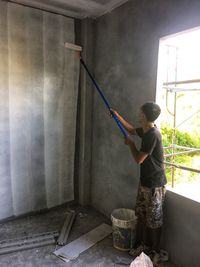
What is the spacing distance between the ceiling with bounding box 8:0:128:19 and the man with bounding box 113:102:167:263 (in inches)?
58.0

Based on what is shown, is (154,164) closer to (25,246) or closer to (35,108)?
(25,246)

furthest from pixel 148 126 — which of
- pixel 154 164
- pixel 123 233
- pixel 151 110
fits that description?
pixel 123 233

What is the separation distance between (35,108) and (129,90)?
4.00 ft

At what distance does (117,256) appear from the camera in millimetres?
2281

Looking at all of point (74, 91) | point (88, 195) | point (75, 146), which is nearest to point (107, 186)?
point (88, 195)

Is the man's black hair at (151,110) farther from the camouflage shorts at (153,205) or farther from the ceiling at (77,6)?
the ceiling at (77,6)

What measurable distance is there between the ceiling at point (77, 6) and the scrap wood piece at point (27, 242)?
2.70 metres

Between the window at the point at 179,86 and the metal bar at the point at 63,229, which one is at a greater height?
the window at the point at 179,86

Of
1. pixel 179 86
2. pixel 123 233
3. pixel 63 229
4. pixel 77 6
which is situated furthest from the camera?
pixel 77 6

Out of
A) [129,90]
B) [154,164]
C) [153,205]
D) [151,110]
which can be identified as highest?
[129,90]

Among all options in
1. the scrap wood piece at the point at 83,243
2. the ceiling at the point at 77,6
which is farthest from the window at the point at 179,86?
the scrap wood piece at the point at 83,243

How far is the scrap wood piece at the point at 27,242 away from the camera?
229 centimetres

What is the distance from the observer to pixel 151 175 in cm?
208

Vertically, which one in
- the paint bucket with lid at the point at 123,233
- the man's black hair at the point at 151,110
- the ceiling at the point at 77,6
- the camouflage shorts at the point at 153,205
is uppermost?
the ceiling at the point at 77,6
